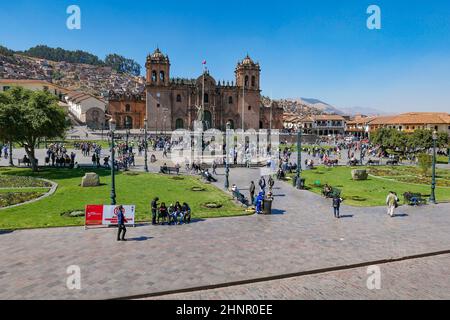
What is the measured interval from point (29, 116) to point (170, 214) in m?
15.5

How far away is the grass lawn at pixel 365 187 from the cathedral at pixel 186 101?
47.5m

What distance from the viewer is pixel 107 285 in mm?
9062

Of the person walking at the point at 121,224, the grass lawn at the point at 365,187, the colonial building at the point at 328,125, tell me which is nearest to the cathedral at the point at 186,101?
the colonial building at the point at 328,125

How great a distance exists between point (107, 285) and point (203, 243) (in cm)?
399

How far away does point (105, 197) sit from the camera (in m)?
18.9

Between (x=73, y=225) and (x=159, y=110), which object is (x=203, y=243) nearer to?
(x=73, y=225)

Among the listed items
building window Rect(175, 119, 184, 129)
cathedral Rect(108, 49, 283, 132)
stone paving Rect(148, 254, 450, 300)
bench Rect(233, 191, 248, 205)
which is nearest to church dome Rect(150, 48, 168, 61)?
cathedral Rect(108, 49, 283, 132)

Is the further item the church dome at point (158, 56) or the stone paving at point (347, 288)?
the church dome at point (158, 56)

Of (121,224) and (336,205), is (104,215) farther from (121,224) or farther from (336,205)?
(336,205)

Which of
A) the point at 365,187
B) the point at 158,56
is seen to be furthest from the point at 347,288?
the point at 158,56

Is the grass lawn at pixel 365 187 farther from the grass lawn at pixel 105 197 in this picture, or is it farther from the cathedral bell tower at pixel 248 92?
the cathedral bell tower at pixel 248 92

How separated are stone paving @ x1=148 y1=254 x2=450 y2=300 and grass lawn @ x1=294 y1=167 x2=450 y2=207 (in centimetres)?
884

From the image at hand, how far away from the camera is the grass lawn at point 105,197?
49.0 feet
